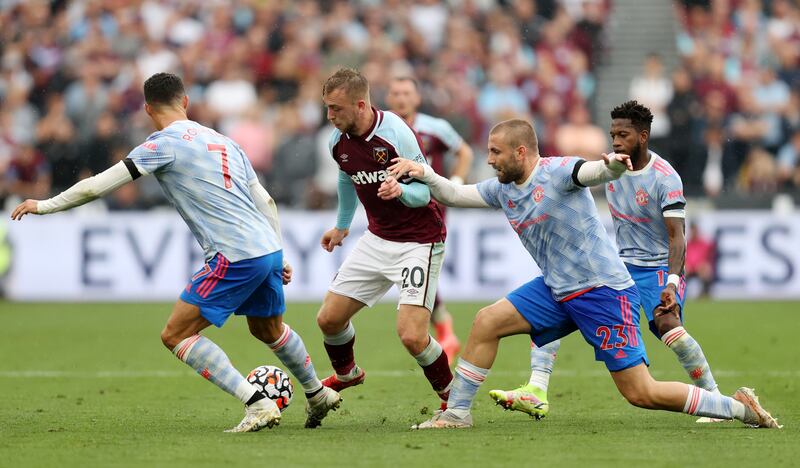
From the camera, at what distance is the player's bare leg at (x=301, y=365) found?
853 centimetres

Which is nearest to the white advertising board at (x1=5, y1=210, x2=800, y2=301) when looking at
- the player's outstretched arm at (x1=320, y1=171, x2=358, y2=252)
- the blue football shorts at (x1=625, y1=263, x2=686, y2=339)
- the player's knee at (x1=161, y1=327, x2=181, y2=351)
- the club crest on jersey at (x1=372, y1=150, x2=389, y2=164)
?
the player's outstretched arm at (x1=320, y1=171, x2=358, y2=252)

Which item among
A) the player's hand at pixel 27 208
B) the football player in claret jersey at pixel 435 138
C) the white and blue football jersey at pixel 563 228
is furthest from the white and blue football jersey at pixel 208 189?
the football player in claret jersey at pixel 435 138

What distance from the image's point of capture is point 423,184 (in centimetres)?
852

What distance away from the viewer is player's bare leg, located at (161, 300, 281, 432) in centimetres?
804

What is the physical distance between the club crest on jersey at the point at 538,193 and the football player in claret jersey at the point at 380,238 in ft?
2.60

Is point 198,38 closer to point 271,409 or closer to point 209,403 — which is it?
point 209,403

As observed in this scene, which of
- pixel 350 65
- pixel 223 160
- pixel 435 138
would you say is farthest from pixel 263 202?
pixel 350 65

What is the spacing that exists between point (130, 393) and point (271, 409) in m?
2.67

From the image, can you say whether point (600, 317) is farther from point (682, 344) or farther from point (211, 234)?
point (211, 234)

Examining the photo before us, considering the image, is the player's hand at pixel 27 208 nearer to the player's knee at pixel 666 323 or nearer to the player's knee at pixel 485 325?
the player's knee at pixel 485 325

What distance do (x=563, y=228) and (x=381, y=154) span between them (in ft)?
4.43

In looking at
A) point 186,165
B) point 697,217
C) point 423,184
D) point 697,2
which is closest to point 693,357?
point 423,184

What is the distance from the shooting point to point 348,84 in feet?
27.7

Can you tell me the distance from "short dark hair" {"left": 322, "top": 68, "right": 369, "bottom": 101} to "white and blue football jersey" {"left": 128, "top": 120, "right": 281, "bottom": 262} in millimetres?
777
